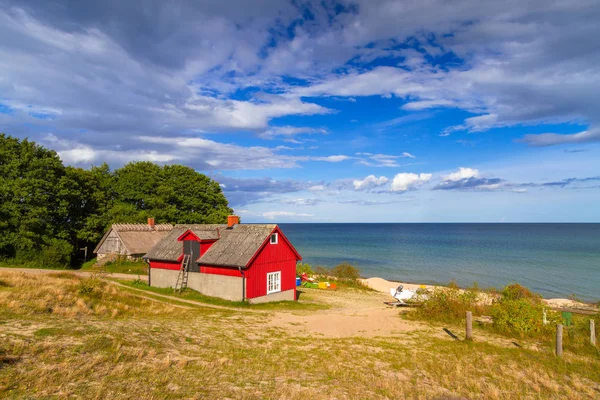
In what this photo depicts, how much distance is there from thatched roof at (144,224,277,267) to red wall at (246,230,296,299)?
3.05 feet

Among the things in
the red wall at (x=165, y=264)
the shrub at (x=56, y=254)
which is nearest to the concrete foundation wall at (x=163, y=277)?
the red wall at (x=165, y=264)

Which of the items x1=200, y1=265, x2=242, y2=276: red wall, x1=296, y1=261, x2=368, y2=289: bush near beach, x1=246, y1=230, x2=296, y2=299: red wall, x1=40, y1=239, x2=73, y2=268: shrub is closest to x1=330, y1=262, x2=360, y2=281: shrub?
x1=296, y1=261, x2=368, y2=289: bush near beach

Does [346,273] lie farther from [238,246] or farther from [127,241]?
[127,241]

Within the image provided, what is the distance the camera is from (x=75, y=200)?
53625mm

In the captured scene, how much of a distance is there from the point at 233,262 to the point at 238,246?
83.6 inches

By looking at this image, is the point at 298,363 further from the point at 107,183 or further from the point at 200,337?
the point at 107,183

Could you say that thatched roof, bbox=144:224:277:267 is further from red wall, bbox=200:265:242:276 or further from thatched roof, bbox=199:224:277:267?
red wall, bbox=200:265:242:276

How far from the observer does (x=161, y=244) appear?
119 ft

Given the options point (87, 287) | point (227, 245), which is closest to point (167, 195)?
point (227, 245)

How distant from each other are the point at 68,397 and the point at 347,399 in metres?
6.84

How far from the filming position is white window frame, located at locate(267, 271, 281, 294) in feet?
101

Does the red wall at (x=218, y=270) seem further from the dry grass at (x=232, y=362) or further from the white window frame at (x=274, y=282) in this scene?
the dry grass at (x=232, y=362)

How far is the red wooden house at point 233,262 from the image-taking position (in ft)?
95.2

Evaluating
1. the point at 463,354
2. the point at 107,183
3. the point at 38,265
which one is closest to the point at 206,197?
the point at 107,183
